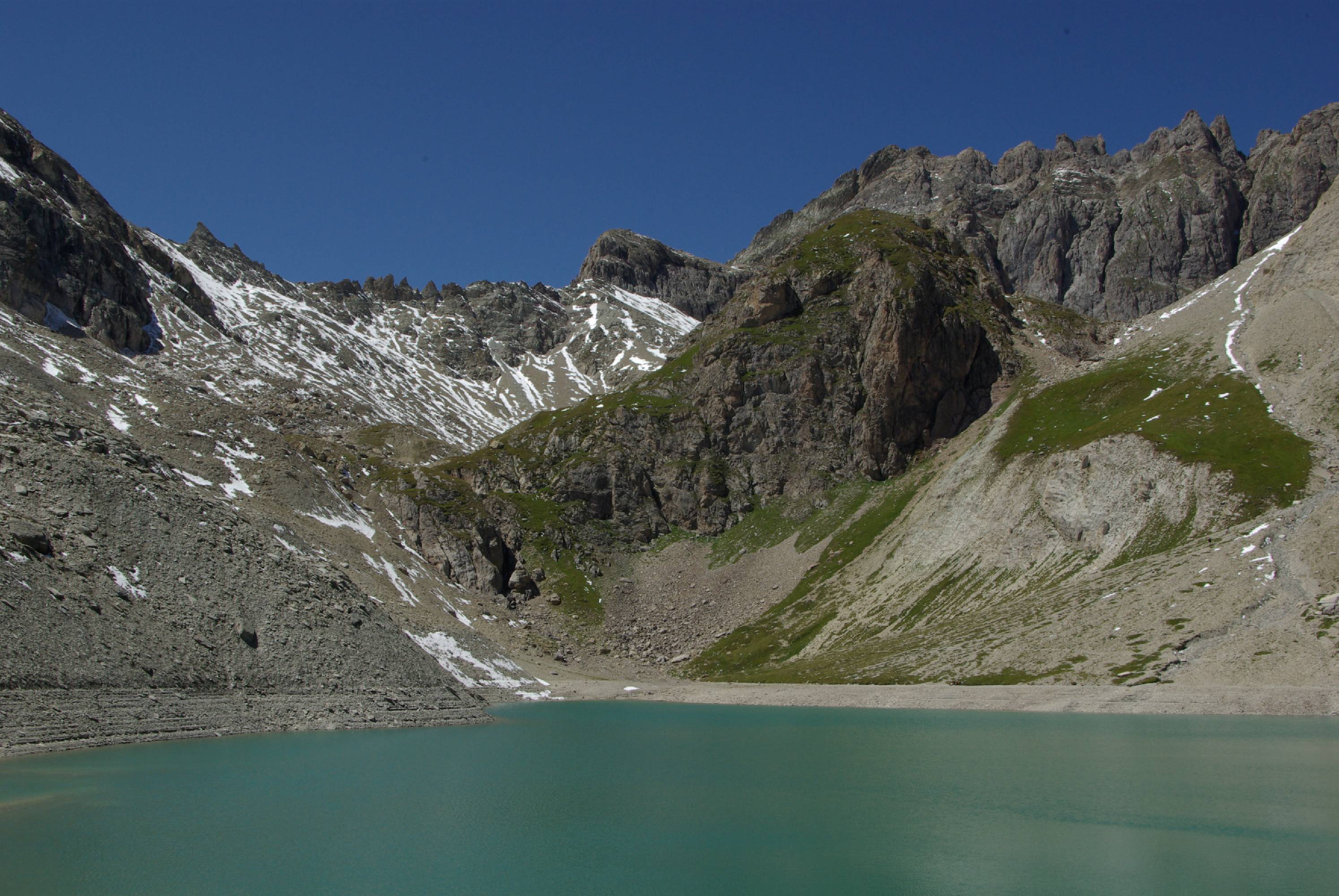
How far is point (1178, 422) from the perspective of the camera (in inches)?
4267

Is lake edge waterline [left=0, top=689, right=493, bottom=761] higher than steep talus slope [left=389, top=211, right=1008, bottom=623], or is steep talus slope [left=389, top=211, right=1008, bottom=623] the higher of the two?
steep talus slope [left=389, top=211, right=1008, bottom=623]

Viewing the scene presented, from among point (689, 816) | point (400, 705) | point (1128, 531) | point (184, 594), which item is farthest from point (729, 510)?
point (689, 816)

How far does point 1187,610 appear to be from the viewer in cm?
7856

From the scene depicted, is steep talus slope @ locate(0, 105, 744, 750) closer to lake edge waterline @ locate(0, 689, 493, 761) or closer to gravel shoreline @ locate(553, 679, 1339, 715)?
lake edge waterline @ locate(0, 689, 493, 761)

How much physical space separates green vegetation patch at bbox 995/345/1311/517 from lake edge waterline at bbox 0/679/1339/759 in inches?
1149

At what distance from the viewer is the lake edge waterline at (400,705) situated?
45.8m

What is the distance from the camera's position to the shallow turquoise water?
27328mm

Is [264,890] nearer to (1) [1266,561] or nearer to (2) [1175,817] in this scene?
(2) [1175,817]

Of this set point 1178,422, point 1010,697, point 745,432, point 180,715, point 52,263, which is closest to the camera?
point 180,715

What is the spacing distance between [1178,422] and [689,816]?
9662cm

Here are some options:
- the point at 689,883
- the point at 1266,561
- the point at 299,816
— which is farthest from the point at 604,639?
the point at 689,883

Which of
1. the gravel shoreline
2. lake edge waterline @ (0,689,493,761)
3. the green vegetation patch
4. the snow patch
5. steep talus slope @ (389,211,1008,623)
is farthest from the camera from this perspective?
steep talus slope @ (389,211,1008,623)

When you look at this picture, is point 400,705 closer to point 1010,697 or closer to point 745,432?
point 1010,697

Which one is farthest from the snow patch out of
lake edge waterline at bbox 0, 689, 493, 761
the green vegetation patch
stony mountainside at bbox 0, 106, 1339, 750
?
the green vegetation patch
